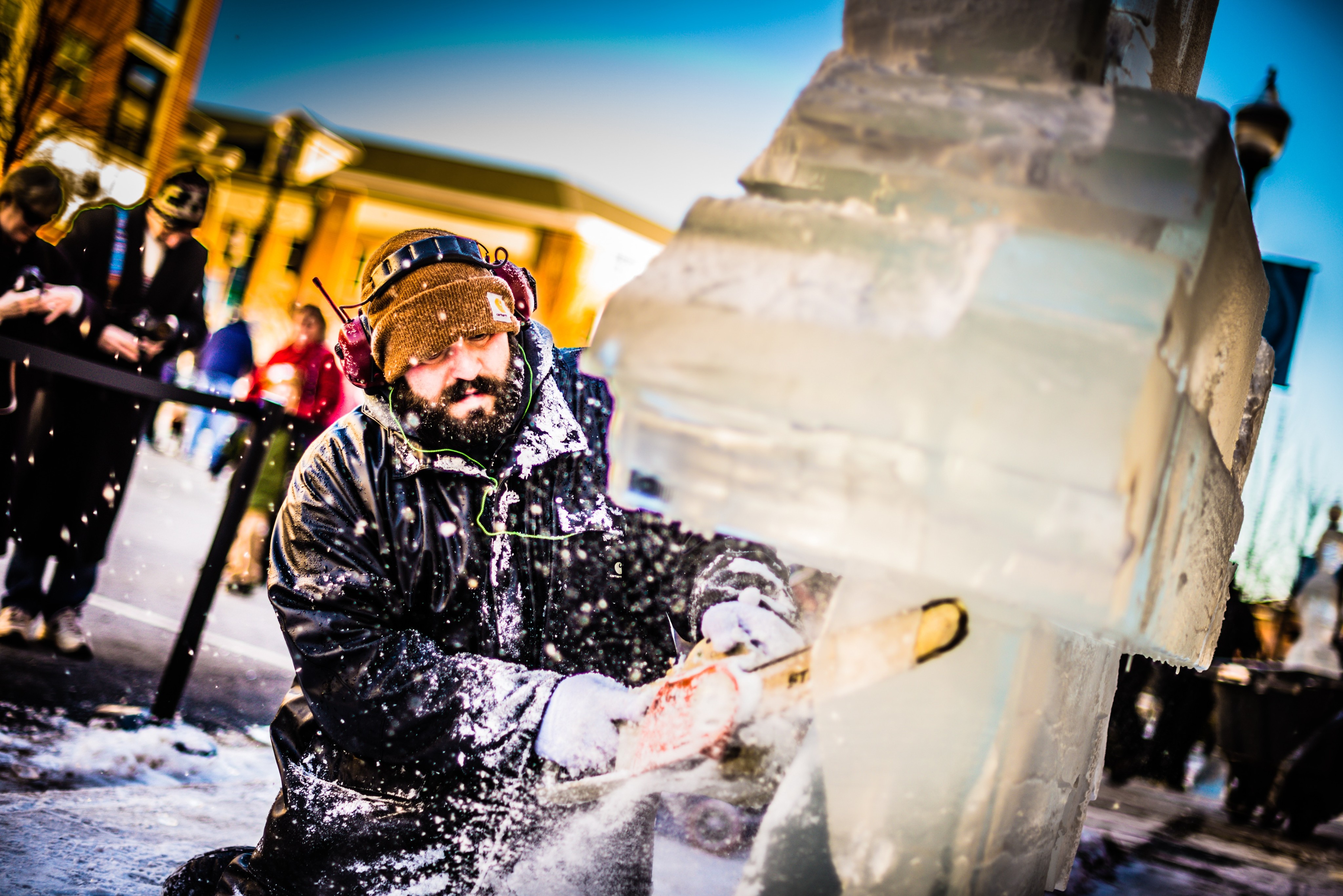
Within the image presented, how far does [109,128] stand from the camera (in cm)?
1664

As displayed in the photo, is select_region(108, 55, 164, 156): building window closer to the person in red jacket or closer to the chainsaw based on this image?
the person in red jacket

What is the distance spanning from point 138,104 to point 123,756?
2238cm

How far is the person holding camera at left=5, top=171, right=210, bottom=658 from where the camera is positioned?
3.49m

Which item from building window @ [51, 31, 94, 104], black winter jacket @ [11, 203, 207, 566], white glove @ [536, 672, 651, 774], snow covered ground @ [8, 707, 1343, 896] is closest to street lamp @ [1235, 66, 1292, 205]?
snow covered ground @ [8, 707, 1343, 896]

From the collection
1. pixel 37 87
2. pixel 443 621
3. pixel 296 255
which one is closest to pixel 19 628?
pixel 443 621

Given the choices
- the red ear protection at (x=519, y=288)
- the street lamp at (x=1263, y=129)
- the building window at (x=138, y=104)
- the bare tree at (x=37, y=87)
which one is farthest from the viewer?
the building window at (x=138, y=104)

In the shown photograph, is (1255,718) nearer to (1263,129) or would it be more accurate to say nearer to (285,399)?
(1263,129)

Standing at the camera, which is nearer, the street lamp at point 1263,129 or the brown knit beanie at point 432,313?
the brown knit beanie at point 432,313

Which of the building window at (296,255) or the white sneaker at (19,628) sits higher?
the building window at (296,255)

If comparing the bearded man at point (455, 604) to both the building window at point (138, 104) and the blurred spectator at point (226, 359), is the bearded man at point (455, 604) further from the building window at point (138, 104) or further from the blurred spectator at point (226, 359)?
the building window at point (138, 104)

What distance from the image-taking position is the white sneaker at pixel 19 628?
352 centimetres

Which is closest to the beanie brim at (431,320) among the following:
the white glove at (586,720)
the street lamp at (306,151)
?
the white glove at (586,720)

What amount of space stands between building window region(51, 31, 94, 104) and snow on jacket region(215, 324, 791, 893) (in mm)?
14747

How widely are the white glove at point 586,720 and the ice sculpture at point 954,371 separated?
32 centimetres
